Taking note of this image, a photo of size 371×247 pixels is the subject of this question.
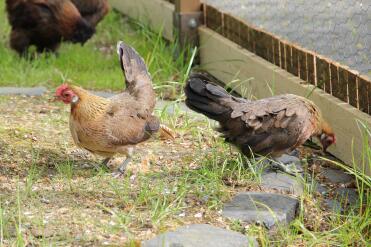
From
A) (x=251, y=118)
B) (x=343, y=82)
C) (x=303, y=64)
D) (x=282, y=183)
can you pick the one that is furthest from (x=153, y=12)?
(x=282, y=183)

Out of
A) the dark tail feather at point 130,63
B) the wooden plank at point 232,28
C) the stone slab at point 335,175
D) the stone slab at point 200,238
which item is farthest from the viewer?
the wooden plank at point 232,28

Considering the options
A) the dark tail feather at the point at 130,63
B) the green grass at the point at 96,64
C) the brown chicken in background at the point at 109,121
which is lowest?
the green grass at the point at 96,64

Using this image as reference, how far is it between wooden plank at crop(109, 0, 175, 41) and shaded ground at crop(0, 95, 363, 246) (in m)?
2.32

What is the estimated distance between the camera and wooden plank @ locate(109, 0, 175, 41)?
8327 millimetres

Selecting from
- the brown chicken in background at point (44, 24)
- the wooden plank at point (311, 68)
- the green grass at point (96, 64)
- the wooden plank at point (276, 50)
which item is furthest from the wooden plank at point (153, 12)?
the wooden plank at point (311, 68)

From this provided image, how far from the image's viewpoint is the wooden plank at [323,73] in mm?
5773

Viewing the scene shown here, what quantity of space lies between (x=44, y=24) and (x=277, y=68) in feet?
9.03

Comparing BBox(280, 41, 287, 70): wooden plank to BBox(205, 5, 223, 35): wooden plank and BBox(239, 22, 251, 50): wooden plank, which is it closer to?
BBox(239, 22, 251, 50): wooden plank

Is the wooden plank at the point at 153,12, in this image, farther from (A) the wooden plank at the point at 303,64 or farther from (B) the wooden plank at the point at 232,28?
(A) the wooden plank at the point at 303,64

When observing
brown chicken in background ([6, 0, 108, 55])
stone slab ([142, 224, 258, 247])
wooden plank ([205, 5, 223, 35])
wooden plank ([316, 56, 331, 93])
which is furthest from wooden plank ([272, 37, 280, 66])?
stone slab ([142, 224, 258, 247])

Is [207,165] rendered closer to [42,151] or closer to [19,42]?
[42,151]

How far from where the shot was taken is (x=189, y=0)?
7.82 metres

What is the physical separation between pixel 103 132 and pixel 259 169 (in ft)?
3.06

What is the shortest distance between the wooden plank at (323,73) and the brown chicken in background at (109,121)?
49.0 inches
